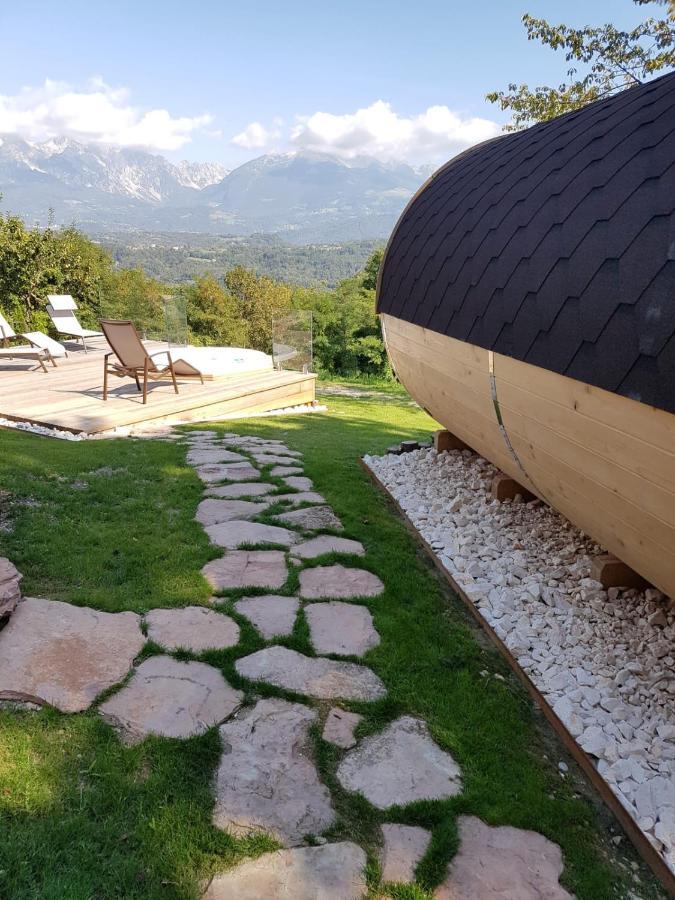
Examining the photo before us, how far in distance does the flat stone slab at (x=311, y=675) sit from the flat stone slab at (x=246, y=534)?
48.6 inches

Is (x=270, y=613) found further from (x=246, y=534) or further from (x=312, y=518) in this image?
(x=312, y=518)

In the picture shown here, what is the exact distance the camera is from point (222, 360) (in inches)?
419

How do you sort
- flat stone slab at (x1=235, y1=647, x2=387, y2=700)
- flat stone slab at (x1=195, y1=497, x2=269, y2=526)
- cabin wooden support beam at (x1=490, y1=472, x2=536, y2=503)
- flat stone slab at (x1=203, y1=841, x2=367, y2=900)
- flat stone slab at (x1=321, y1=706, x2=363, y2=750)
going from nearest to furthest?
flat stone slab at (x1=203, y1=841, x2=367, y2=900) → flat stone slab at (x1=321, y1=706, x2=363, y2=750) → flat stone slab at (x1=235, y1=647, x2=387, y2=700) → flat stone slab at (x1=195, y1=497, x2=269, y2=526) → cabin wooden support beam at (x1=490, y1=472, x2=536, y2=503)

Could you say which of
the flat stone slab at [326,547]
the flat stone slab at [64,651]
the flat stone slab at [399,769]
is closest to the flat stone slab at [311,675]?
the flat stone slab at [399,769]

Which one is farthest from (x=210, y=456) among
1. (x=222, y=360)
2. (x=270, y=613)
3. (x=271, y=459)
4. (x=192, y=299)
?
(x=192, y=299)

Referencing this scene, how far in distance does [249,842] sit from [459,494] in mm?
3399

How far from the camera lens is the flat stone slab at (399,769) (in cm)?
196

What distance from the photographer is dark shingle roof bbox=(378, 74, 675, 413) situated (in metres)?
1.95

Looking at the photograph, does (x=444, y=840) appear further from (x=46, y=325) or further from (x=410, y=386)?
(x=46, y=325)

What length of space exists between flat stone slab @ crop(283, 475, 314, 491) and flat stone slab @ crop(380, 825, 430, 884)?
11.3ft

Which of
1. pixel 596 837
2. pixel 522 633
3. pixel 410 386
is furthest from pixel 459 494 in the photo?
pixel 596 837

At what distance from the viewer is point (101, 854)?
161 cm

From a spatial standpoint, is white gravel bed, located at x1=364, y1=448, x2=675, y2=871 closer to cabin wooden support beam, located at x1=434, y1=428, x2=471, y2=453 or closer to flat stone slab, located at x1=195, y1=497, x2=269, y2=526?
cabin wooden support beam, located at x1=434, y1=428, x2=471, y2=453

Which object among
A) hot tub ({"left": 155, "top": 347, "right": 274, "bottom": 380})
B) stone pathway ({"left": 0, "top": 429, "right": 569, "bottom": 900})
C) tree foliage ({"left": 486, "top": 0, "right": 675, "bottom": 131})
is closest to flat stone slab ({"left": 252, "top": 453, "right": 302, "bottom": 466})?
stone pathway ({"left": 0, "top": 429, "right": 569, "bottom": 900})
